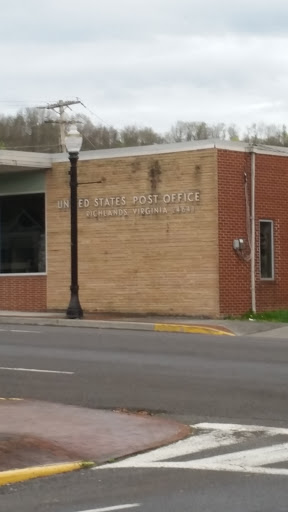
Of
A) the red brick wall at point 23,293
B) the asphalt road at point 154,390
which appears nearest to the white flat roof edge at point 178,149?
the red brick wall at point 23,293

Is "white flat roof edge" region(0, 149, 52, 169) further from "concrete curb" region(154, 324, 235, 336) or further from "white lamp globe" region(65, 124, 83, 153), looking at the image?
"concrete curb" region(154, 324, 235, 336)

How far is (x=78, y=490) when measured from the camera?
845 centimetres

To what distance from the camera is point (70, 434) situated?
34.9 feet

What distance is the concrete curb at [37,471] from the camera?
8.71 m

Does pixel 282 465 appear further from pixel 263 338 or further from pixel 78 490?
pixel 263 338

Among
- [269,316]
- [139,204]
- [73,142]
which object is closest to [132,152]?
[139,204]

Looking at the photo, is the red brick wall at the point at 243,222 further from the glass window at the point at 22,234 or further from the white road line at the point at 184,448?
the white road line at the point at 184,448

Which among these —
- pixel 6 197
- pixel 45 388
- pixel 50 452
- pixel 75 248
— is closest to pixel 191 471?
pixel 50 452

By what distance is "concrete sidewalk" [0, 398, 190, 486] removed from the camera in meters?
9.52

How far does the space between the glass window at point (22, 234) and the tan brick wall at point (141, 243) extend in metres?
0.52

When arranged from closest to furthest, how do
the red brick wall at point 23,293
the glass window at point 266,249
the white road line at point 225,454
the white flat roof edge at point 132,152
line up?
the white road line at point 225,454 → the white flat roof edge at point 132,152 → the glass window at point 266,249 → the red brick wall at point 23,293

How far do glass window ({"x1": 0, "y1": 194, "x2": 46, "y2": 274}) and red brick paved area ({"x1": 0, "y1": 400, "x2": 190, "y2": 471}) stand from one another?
57.4ft

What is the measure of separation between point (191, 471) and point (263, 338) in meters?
13.0

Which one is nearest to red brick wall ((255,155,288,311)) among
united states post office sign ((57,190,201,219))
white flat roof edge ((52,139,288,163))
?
white flat roof edge ((52,139,288,163))
